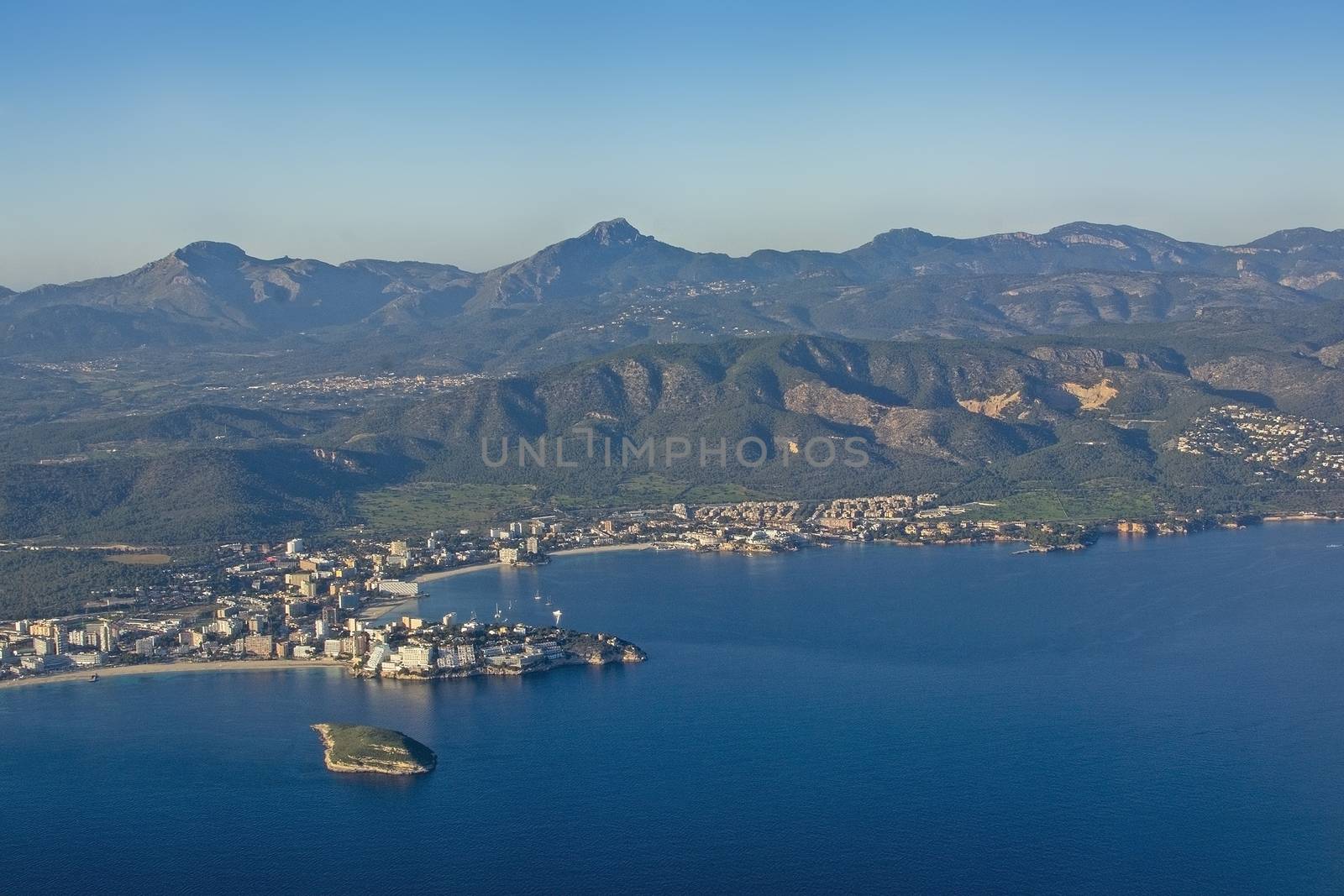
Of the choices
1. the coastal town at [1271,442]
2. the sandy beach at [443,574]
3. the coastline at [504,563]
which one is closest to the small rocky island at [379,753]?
the sandy beach at [443,574]

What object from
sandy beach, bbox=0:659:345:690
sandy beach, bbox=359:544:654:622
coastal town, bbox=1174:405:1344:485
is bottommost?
sandy beach, bbox=0:659:345:690

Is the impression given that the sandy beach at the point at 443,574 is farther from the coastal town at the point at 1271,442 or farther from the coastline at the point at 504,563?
the coastal town at the point at 1271,442

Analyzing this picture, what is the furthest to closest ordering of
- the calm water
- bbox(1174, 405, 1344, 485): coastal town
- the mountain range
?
the mountain range
bbox(1174, 405, 1344, 485): coastal town
the calm water

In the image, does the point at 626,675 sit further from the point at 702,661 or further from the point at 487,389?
the point at 487,389

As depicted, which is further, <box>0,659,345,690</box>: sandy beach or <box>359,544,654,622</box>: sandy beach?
<box>359,544,654,622</box>: sandy beach

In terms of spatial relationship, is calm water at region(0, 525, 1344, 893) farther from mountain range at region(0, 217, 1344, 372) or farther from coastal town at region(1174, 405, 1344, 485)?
mountain range at region(0, 217, 1344, 372)

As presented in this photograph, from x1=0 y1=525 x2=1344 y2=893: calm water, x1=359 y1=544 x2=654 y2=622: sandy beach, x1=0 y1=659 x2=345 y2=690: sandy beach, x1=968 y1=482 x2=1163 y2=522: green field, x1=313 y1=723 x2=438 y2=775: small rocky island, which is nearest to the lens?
x1=0 y1=525 x2=1344 y2=893: calm water

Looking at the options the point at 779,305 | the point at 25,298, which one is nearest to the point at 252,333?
the point at 25,298

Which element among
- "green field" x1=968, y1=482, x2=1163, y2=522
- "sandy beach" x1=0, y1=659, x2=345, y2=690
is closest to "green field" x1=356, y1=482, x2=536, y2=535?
"green field" x1=968, y1=482, x2=1163, y2=522
